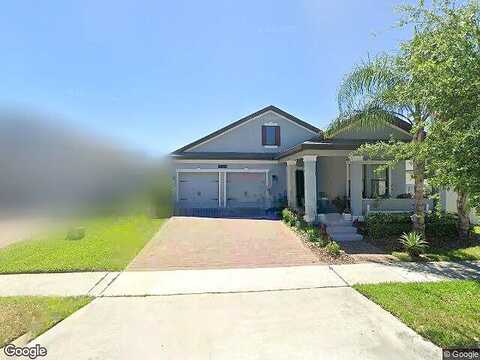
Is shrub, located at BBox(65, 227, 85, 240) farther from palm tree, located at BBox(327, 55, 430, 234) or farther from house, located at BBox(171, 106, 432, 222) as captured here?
house, located at BBox(171, 106, 432, 222)

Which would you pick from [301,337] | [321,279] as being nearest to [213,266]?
[321,279]

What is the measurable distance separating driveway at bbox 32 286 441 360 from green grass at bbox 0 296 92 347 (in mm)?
196

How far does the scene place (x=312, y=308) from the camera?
553cm

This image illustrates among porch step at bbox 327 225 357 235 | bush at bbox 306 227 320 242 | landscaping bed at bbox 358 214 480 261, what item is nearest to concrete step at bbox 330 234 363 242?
porch step at bbox 327 225 357 235

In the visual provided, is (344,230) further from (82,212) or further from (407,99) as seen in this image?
(82,212)

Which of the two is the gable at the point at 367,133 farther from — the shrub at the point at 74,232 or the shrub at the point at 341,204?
the shrub at the point at 74,232

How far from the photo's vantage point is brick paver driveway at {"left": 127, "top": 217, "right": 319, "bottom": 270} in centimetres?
892

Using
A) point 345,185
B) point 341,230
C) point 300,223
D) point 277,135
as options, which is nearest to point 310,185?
point 300,223

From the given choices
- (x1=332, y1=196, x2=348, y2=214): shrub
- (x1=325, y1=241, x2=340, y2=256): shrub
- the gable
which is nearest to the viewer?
(x1=325, y1=241, x2=340, y2=256): shrub

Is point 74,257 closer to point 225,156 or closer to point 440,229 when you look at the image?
point 225,156

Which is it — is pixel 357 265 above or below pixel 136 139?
below

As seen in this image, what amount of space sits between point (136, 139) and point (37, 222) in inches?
48.8

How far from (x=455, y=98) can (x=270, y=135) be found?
16.3 meters

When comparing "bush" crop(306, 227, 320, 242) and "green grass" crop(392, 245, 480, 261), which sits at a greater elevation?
"bush" crop(306, 227, 320, 242)
